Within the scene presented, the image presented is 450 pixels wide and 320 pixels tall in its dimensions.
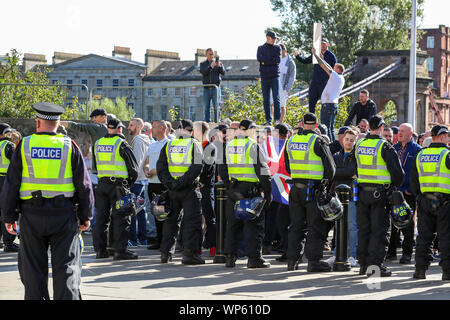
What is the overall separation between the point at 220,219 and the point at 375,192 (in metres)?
2.69

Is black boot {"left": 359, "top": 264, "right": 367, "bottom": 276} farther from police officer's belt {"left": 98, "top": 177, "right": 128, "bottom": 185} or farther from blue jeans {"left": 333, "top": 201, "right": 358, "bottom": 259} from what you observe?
police officer's belt {"left": 98, "top": 177, "right": 128, "bottom": 185}

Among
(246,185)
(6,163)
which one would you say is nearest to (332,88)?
(246,185)

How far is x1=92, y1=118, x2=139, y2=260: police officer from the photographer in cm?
1320

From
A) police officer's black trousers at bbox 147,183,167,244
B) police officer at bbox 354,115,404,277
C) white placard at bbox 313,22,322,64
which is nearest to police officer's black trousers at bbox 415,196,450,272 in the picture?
police officer at bbox 354,115,404,277

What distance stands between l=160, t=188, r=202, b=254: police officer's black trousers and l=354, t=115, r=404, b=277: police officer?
97.1 inches

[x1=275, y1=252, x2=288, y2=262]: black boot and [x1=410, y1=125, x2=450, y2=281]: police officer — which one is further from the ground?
[x1=410, y1=125, x2=450, y2=281]: police officer

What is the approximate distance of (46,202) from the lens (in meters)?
8.11

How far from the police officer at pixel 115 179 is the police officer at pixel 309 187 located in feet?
8.66

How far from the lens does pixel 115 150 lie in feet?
43.3

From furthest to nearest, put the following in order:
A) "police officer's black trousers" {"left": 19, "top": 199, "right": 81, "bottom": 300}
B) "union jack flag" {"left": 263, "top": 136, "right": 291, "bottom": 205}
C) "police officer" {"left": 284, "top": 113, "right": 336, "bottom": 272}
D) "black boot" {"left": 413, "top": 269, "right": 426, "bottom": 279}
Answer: "union jack flag" {"left": 263, "top": 136, "right": 291, "bottom": 205} < "police officer" {"left": 284, "top": 113, "right": 336, "bottom": 272} < "black boot" {"left": 413, "top": 269, "right": 426, "bottom": 279} < "police officer's black trousers" {"left": 19, "top": 199, "right": 81, "bottom": 300}

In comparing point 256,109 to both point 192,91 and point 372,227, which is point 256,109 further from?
point 372,227
